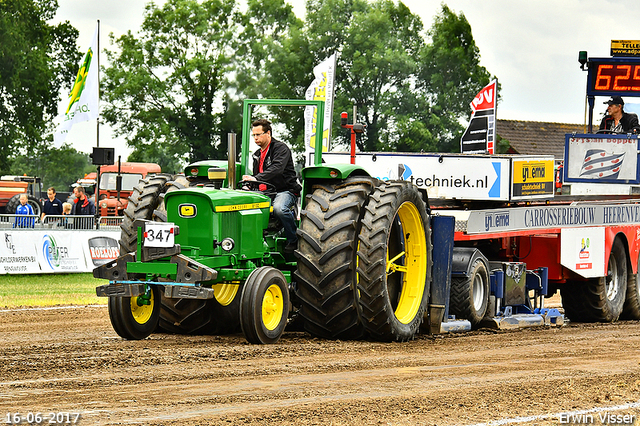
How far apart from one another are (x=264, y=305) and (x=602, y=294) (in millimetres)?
6609

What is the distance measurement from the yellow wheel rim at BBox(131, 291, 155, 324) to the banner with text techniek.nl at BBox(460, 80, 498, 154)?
15.5 m

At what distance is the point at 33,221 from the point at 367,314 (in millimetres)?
11877

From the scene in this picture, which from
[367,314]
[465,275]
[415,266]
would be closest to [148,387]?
[367,314]

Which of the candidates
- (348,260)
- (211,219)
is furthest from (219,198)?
(348,260)

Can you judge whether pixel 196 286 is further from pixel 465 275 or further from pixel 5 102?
pixel 5 102

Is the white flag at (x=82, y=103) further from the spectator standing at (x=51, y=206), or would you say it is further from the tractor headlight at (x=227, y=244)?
the tractor headlight at (x=227, y=244)

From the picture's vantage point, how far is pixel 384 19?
54094mm

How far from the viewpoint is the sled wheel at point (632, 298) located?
44.3 ft

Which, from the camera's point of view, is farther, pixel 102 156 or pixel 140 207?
pixel 102 156

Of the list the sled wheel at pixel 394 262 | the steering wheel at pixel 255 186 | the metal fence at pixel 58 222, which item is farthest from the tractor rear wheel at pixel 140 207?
the metal fence at pixel 58 222

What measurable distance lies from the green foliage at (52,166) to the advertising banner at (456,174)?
4319cm

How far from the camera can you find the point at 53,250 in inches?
739

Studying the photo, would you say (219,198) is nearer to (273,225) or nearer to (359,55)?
(273,225)

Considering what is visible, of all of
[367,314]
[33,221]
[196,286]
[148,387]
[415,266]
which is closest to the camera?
[148,387]
